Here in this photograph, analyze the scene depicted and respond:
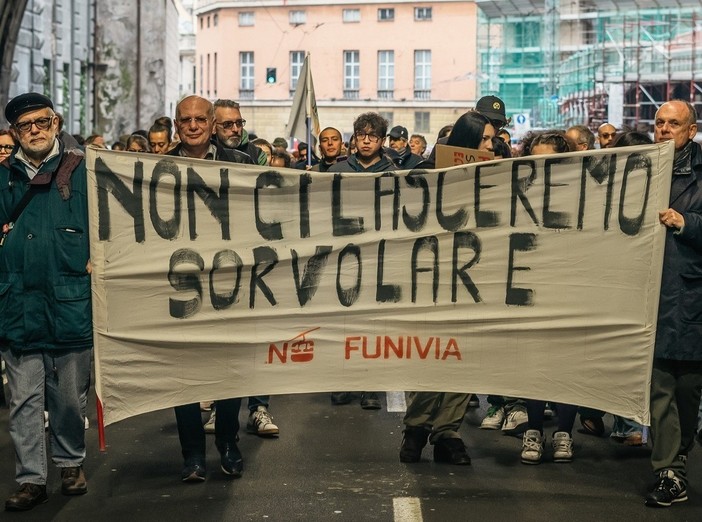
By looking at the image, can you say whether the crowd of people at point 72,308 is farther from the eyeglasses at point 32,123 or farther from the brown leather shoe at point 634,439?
the brown leather shoe at point 634,439

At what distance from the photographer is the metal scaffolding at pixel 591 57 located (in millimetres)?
47188

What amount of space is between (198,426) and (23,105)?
71.5 inches

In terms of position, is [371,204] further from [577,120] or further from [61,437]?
[577,120]

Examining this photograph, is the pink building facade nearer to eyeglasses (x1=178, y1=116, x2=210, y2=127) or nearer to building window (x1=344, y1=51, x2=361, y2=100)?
building window (x1=344, y1=51, x2=361, y2=100)

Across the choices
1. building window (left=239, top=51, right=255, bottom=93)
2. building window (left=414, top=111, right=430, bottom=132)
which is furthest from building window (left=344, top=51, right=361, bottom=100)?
building window (left=239, top=51, right=255, bottom=93)

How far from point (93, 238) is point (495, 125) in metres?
3.21

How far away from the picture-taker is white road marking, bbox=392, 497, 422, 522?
6.35m

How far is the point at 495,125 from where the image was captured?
8969 mm

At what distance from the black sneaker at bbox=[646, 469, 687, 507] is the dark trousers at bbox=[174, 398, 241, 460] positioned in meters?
2.11

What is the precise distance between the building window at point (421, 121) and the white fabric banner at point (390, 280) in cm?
7517

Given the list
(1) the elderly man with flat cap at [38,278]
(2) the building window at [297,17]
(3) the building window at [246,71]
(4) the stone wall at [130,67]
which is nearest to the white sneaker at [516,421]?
(1) the elderly man with flat cap at [38,278]

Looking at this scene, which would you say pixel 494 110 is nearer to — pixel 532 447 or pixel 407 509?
pixel 532 447

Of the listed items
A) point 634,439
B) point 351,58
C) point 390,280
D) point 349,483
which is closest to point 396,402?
point 634,439

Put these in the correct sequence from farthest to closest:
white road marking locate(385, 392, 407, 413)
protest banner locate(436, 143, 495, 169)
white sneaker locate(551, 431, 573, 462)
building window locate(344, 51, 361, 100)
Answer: building window locate(344, 51, 361, 100), white road marking locate(385, 392, 407, 413), white sneaker locate(551, 431, 573, 462), protest banner locate(436, 143, 495, 169)
